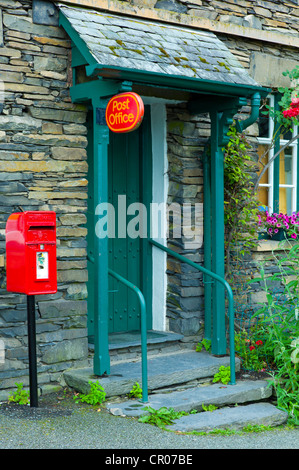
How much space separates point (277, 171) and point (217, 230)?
160 cm

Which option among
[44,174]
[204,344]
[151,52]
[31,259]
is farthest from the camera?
[204,344]

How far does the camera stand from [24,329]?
17.0 ft

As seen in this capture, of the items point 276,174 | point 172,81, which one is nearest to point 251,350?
point 276,174

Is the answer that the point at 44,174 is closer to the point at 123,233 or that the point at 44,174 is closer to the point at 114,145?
the point at 114,145

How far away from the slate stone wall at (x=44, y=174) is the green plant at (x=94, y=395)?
0.40m

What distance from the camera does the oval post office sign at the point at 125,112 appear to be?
467 cm

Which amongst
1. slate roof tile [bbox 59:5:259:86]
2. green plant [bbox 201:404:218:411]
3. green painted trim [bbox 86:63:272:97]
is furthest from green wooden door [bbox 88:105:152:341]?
green plant [bbox 201:404:218:411]

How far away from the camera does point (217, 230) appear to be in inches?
239

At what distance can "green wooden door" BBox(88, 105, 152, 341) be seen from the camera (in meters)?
6.25

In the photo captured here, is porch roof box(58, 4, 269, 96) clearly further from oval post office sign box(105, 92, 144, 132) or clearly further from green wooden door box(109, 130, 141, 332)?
green wooden door box(109, 130, 141, 332)

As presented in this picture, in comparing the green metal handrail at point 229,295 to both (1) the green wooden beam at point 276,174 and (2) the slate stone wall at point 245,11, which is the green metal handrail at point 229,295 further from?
(2) the slate stone wall at point 245,11

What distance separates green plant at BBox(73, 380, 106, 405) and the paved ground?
72 millimetres

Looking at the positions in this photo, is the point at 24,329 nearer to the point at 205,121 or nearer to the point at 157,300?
the point at 157,300
